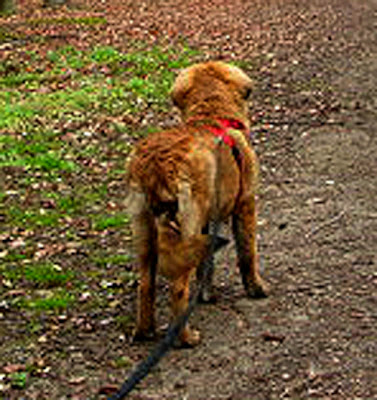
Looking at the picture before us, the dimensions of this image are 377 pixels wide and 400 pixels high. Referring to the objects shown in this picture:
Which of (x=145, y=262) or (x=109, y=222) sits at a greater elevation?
(x=145, y=262)

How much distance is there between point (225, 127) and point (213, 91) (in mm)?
430

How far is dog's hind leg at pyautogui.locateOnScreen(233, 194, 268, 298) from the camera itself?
6.82m

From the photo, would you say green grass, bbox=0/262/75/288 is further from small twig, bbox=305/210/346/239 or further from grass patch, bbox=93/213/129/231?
small twig, bbox=305/210/346/239

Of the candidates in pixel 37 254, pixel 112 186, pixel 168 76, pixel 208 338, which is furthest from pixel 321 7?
pixel 208 338

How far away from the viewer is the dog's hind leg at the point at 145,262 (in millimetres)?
5980

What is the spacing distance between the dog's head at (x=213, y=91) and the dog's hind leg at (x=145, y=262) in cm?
127

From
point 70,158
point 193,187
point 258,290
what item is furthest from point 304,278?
point 70,158

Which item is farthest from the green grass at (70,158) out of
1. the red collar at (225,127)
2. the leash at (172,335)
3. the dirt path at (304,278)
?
the red collar at (225,127)

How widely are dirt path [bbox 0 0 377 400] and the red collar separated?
1.32 metres

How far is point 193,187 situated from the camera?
19.0ft

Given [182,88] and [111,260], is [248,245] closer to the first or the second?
[182,88]

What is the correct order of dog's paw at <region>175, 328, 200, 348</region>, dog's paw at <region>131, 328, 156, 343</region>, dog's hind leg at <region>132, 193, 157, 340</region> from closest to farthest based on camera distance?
dog's hind leg at <region>132, 193, 157, 340</region>, dog's paw at <region>175, 328, 200, 348</region>, dog's paw at <region>131, 328, 156, 343</region>

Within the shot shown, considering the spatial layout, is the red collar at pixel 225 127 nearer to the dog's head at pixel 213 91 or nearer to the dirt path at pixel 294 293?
the dog's head at pixel 213 91

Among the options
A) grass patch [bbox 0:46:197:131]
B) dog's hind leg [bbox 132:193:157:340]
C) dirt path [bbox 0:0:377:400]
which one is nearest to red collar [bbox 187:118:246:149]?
dog's hind leg [bbox 132:193:157:340]
